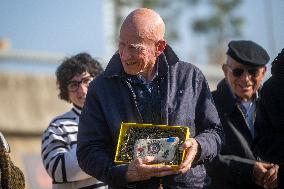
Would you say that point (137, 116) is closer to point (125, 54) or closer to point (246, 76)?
point (125, 54)

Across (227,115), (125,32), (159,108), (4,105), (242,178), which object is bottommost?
(4,105)

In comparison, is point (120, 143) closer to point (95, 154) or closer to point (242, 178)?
point (95, 154)

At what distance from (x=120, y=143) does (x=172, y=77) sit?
51 cm

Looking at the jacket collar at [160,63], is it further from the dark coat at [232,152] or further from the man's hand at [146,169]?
the dark coat at [232,152]

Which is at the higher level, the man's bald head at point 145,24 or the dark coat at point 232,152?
the man's bald head at point 145,24

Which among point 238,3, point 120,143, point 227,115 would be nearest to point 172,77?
point 120,143

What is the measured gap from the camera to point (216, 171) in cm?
436

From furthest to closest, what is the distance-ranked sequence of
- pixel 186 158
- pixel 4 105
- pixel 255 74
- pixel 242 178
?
pixel 4 105, pixel 255 74, pixel 242 178, pixel 186 158

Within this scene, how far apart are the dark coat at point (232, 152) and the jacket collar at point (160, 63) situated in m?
1.05

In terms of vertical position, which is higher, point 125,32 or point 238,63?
point 125,32

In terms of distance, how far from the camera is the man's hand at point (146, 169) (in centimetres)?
303

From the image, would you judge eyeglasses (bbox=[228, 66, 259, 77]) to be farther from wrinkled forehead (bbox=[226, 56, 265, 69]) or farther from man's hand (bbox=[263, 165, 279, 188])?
man's hand (bbox=[263, 165, 279, 188])

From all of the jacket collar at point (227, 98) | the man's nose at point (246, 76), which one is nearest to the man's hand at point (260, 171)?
the jacket collar at point (227, 98)

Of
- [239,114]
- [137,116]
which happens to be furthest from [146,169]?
[239,114]
